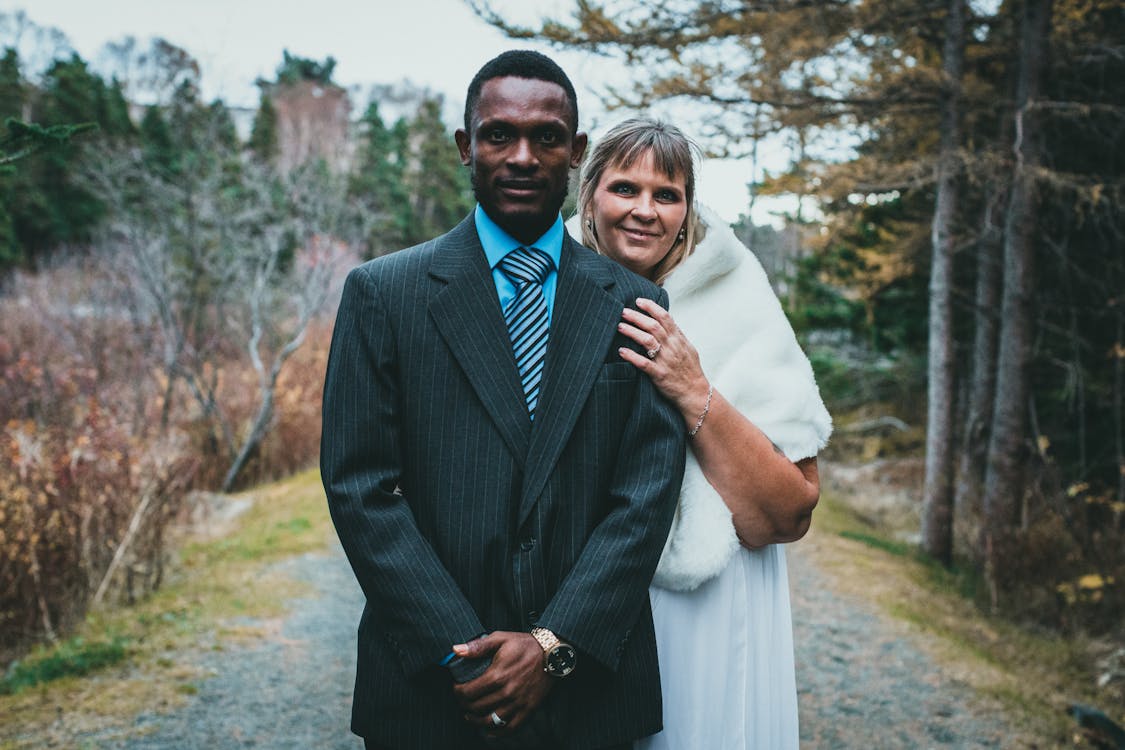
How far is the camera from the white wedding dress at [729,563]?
5.83 ft

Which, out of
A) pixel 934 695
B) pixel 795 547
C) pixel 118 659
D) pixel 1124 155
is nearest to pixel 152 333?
pixel 118 659

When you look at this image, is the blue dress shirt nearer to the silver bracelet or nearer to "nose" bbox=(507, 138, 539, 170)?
"nose" bbox=(507, 138, 539, 170)

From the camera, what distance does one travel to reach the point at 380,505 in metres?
1.46

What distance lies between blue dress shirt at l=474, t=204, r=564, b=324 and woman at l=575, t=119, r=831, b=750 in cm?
18

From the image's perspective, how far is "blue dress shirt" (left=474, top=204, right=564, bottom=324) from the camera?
1629 mm

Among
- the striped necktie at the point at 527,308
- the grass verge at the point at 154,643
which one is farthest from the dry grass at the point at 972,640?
the grass verge at the point at 154,643

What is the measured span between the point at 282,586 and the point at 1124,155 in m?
8.33

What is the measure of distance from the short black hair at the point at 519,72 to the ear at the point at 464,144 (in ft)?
0.06

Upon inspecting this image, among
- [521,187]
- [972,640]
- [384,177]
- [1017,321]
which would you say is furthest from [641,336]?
[384,177]

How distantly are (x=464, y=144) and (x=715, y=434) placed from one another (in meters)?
0.81

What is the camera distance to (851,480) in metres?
A: 11.6

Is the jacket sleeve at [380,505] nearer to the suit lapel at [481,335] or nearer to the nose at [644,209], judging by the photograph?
the suit lapel at [481,335]

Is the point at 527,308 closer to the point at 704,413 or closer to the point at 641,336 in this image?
the point at 641,336

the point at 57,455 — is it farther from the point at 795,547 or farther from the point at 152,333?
the point at 795,547
